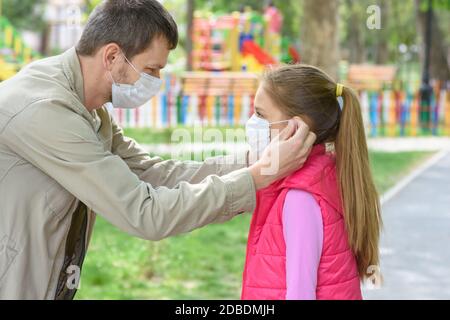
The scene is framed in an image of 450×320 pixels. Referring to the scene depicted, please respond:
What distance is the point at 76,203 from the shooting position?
3189 millimetres

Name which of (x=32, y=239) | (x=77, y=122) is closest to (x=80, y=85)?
(x=77, y=122)

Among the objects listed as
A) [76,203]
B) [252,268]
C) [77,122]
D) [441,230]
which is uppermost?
[77,122]

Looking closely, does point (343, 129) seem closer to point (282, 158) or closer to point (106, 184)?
point (282, 158)

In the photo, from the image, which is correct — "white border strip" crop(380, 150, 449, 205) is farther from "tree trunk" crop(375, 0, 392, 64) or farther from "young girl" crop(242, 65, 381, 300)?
"tree trunk" crop(375, 0, 392, 64)

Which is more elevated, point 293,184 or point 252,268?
point 293,184

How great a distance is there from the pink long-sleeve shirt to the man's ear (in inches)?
30.3

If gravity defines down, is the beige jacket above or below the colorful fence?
above

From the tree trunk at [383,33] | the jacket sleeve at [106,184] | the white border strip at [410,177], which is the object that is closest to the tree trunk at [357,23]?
the tree trunk at [383,33]

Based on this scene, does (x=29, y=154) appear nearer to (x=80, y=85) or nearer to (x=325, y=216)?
(x=80, y=85)

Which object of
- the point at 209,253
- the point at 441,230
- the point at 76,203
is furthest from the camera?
the point at 441,230

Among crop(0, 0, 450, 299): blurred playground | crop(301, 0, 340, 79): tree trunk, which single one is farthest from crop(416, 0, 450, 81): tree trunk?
crop(301, 0, 340, 79): tree trunk

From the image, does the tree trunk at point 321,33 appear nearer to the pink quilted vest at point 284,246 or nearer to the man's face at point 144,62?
the man's face at point 144,62

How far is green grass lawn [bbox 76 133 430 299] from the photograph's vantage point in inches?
247

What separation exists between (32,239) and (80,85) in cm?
58
